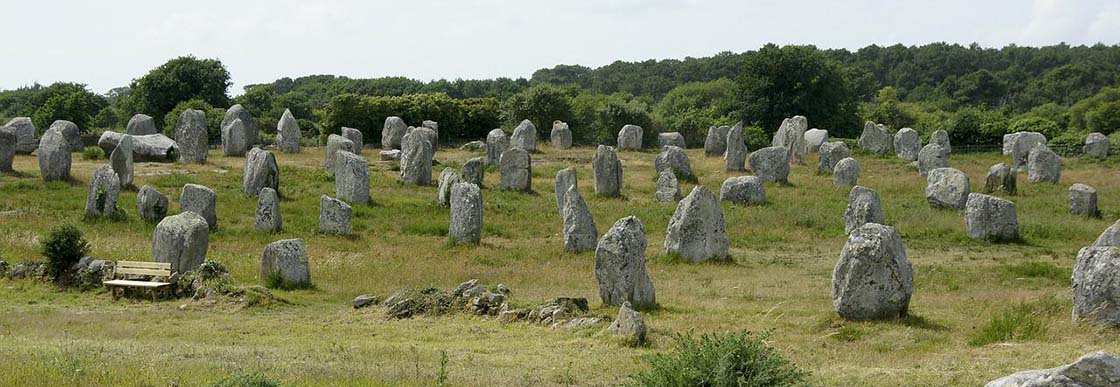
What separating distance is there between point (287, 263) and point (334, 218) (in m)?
7.27

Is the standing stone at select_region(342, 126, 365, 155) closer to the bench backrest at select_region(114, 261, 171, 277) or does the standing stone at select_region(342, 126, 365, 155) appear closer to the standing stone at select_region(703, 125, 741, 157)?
the standing stone at select_region(703, 125, 741, 157)

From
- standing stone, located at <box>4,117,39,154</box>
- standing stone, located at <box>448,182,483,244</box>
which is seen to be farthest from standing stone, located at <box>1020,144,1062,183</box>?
standing stone, located at <box>4,117,39,154</box>

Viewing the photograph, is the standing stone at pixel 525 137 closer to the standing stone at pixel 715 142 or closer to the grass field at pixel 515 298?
the standing stone at pixel 715 142

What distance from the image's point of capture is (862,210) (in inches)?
1234

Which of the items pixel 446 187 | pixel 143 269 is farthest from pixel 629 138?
pixel 143 269

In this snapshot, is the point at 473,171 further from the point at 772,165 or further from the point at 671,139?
the point at 671,139

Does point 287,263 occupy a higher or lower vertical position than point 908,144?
lower

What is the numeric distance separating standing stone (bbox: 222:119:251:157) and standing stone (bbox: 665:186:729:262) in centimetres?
2941

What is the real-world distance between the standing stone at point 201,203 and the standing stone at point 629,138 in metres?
33.2

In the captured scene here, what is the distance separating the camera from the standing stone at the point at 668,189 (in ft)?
127

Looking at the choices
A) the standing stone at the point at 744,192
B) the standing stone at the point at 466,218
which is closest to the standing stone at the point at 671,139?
the standing stone at the point at 744,192

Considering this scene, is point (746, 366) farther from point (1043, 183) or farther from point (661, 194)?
point (1043, 183)

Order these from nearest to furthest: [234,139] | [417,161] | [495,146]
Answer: [417,161] → [234,139] → [495,146]

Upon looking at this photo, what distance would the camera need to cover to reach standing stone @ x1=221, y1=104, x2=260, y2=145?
52.8 m
